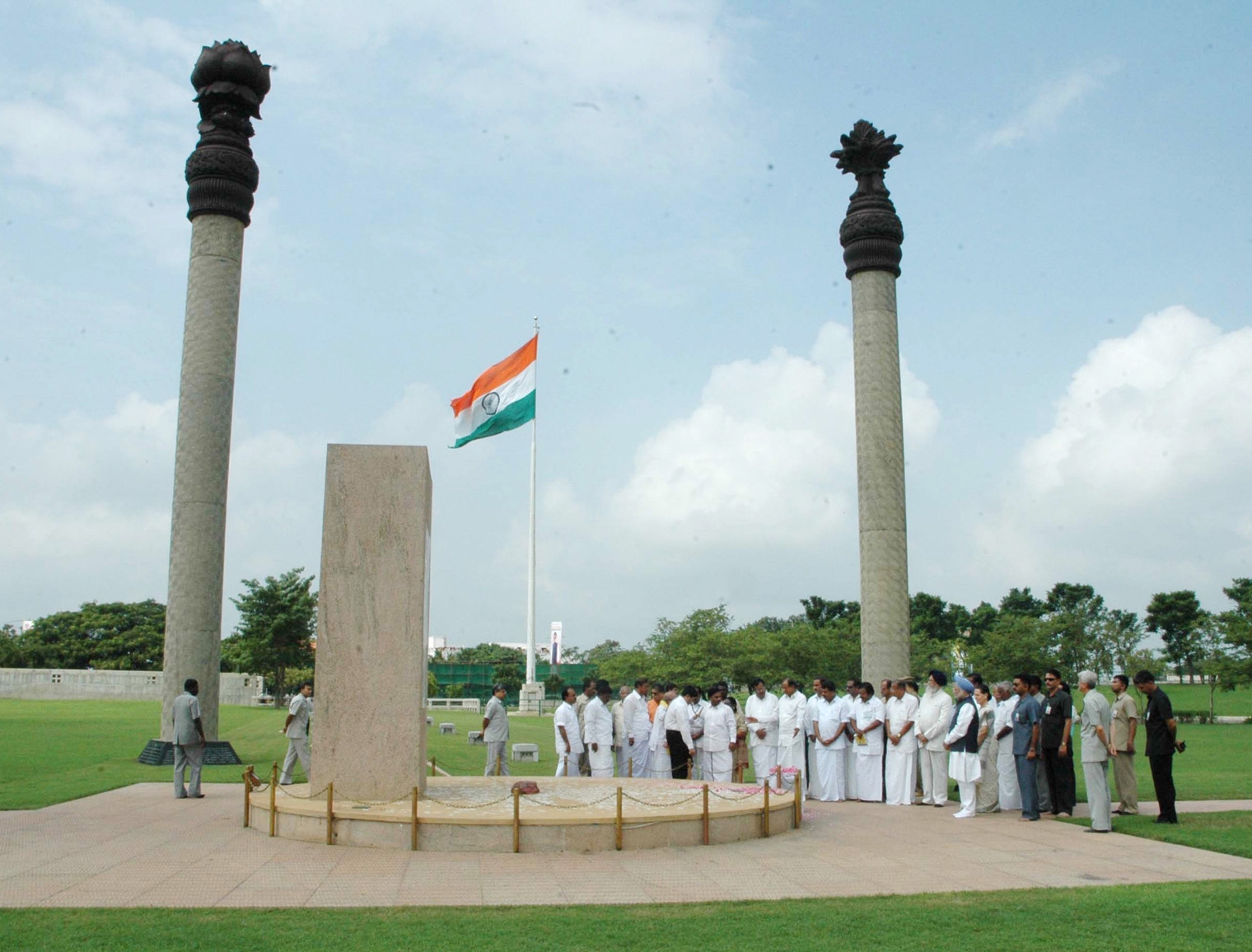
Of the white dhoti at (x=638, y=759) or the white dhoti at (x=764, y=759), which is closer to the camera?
the white dhoti at (x=764, y=759)

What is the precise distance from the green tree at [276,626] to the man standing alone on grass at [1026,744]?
152 feet

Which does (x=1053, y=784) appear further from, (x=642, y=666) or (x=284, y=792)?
(x=642, y=666)

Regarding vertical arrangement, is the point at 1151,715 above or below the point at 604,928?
above

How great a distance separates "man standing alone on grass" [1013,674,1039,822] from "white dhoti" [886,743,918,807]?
1814 millimetres

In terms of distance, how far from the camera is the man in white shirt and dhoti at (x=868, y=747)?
52.8 ft

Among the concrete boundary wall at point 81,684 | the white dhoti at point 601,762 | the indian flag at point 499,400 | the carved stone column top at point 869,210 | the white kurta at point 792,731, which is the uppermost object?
the carved stone column top at point 869,210

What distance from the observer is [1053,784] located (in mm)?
14062

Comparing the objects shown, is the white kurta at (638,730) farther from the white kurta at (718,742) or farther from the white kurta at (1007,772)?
the white kurta at (1007,772)

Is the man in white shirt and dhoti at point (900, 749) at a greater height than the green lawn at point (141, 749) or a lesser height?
greater

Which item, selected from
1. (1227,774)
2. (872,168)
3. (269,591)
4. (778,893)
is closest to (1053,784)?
(778,893)

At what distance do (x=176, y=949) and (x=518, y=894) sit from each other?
9.04 feet

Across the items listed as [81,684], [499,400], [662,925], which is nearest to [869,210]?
[499,400]

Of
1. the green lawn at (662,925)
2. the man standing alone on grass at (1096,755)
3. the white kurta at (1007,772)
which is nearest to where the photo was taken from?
the green lawn at (662,925)

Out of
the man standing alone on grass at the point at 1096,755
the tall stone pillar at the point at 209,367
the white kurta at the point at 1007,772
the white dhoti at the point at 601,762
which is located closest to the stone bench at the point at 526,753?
the tall stone pillar at the point at 209,367
